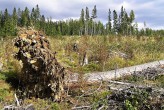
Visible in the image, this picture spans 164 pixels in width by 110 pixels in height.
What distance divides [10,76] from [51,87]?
2.24 metres

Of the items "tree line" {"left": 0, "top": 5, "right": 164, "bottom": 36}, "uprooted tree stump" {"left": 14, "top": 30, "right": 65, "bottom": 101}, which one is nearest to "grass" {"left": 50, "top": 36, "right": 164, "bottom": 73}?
"uprooted tree stump" {"left": 14, "top": 30, "right": 65, "bottom": 101}

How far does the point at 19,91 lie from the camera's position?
10172 mm

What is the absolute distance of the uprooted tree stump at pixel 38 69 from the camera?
10016 mm

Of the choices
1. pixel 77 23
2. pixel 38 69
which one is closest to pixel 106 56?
pixel 38 69

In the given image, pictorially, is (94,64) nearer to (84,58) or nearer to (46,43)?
(84,58)

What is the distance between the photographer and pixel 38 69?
33.3ft

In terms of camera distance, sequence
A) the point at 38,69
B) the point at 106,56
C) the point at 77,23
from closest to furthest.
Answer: the point at 38,69 → the point at 106,56 → the point at 77,23

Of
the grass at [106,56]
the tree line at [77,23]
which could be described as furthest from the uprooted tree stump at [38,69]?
the tree line at [77,23]

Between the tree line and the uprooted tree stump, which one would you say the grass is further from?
the tree line

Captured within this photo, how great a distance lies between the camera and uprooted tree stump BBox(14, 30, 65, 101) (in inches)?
394

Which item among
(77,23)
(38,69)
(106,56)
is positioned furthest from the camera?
(77,23)

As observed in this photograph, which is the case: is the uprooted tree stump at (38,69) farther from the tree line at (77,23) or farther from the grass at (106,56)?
the tree line at (77,23)

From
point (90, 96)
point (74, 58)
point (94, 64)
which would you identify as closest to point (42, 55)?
point (90, 96)

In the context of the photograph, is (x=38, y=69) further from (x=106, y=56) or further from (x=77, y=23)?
(x=77, y=23)
